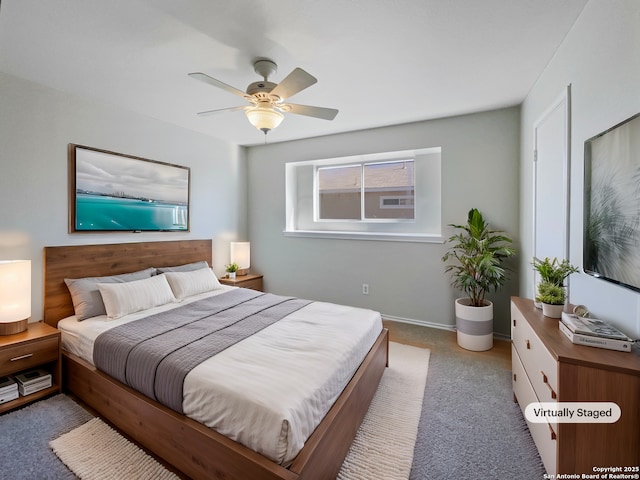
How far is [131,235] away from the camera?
3240mm

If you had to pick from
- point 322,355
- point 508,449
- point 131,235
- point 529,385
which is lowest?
point 508,449

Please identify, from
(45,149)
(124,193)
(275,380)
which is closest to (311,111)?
(275,380)

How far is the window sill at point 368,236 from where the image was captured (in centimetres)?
358

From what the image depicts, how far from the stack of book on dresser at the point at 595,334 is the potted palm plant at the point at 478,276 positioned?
59.4 inches

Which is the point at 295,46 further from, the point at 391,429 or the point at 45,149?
the point at 391,429

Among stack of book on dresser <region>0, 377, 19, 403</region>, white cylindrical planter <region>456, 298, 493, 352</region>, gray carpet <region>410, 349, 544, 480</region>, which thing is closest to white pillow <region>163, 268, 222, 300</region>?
stack of book on dresser <region>0, 377, 19, 403</region>

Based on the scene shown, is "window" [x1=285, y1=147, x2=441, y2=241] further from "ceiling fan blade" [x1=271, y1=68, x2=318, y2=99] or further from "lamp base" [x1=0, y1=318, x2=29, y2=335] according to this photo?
"lamp base" [x1=0, y1=318, x2=29, y2=335]

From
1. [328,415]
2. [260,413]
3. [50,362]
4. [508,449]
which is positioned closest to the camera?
[260,413]

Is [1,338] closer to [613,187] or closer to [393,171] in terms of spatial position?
[613,187]

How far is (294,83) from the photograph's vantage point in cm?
183

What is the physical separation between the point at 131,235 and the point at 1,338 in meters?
1.39

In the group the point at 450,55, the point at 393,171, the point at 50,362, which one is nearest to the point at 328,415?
the point at 50,362

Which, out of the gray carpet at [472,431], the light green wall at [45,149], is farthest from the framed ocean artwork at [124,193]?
the gray carpet at [472,431]

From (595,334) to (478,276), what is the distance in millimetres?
1829
